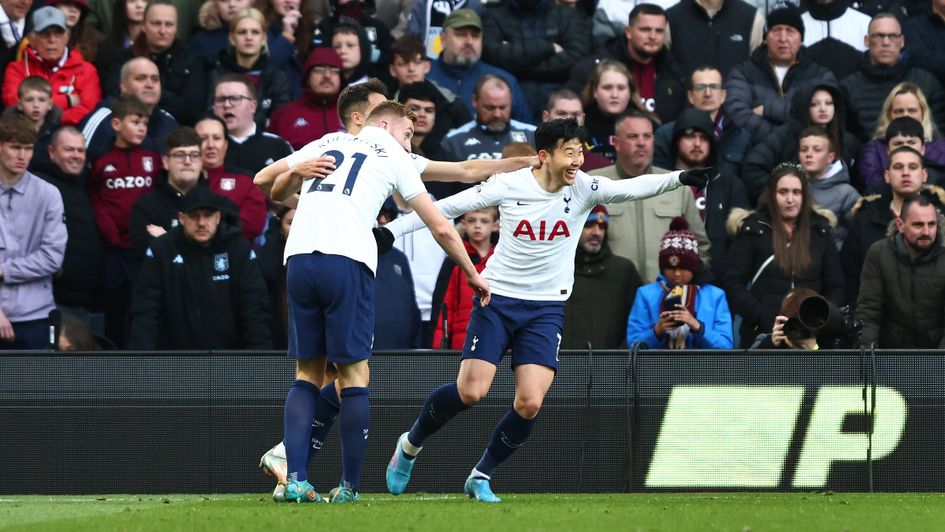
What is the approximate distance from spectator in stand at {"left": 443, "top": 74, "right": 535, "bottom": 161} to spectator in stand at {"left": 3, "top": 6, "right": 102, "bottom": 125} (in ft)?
10.8

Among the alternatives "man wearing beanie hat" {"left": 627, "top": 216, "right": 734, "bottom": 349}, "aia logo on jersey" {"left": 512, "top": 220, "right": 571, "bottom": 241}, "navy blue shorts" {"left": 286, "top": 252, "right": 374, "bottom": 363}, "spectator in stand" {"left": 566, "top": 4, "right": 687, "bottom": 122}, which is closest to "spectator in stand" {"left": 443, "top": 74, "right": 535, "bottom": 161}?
"spectator in stand" {"left": 566, "top": 4, "right": 687, "bottom": 122}

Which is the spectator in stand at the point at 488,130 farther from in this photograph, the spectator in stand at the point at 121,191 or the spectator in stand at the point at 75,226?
the spectator in stand at the point at 75,226

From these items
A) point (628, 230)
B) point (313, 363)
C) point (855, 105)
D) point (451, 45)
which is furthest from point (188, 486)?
point (855, 105)

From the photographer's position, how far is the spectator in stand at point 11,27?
1523cm

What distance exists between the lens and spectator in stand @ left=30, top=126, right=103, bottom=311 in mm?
13422

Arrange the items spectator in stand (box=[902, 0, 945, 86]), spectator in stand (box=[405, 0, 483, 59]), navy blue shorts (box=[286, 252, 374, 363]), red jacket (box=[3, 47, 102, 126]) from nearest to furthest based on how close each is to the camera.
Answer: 1. navy blue shorts (box=[286, 252, 374, 363])
2. red jacket (box=[3, 47, 102, 126])
3. spectator in stand (box=[902, 0, 945, 86])
4. spectator in stand (box=[405, 0, 483, 59])

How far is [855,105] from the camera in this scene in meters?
15.1

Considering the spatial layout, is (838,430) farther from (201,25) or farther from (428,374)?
(201,25)

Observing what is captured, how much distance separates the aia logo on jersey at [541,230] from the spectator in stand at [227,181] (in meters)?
4.22

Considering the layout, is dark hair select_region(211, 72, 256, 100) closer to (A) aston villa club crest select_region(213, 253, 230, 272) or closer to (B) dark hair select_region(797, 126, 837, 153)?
(A) aston villa club crest select_region(213, 253, 230, 272)

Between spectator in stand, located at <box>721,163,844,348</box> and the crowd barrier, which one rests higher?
spectator in stand, located at <box>721,163,844,348</box>

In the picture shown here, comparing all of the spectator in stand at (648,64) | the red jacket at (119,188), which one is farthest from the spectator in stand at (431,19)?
the red jacket at (119,188)

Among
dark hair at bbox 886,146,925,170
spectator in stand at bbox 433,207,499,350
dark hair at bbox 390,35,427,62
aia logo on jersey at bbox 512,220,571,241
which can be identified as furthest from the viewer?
dark hair at bbox 390,35,427,62

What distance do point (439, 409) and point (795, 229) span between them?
14.1 feet
